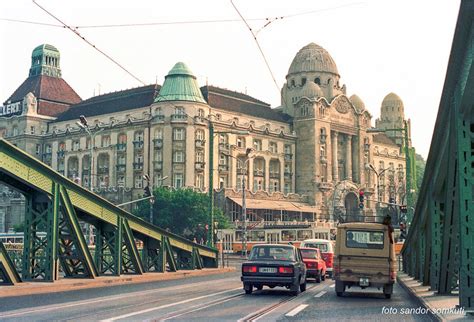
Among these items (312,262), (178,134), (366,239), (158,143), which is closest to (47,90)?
(158,143)

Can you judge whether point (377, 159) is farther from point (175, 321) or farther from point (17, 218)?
point (175, 321)

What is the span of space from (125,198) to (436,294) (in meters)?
83.1

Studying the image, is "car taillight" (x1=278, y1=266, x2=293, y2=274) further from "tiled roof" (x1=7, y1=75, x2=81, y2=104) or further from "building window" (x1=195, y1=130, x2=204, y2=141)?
"tiled roof" (x1=7, y1=75, x2=81, y2=104)

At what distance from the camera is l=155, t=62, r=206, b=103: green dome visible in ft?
327

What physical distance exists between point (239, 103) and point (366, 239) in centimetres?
9369

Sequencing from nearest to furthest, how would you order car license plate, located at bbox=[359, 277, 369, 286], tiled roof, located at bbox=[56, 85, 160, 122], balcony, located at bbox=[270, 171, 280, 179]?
car license plate, located at bbox=[359, 277, 369, 286]
tiled roof, located at bbox=[56, 85, 160, 122]
balcony, located at bbox=[270, 171, 280, 179]

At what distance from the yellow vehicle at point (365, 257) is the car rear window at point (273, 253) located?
149 cm

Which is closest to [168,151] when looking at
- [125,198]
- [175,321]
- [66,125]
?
[125,198]

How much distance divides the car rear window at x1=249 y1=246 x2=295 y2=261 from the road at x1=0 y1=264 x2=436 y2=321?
1.15 meters

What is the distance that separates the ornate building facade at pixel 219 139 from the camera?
99562 millimetres

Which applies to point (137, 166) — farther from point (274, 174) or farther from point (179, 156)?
point (274, 174)

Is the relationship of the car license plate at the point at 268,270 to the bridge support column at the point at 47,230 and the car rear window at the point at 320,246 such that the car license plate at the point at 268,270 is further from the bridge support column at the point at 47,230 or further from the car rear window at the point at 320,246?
the car rear window at the point at 320,246

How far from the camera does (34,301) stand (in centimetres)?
1736

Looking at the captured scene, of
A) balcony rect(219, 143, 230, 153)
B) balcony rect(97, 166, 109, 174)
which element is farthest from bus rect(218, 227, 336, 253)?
balcony rect(97, 166, 109, 174)
